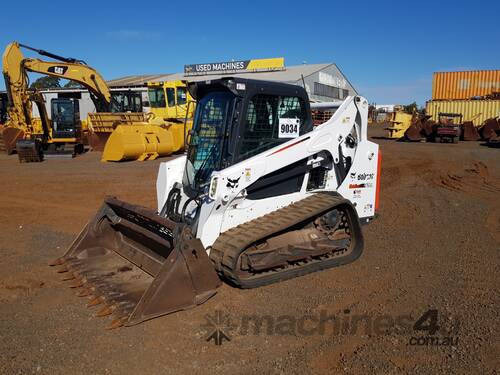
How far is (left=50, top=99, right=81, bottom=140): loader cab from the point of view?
59.5ft

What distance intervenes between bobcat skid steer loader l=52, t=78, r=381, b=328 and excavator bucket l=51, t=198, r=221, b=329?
0.01 metres

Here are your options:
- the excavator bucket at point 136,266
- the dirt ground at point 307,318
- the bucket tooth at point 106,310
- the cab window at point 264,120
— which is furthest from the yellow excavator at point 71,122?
the bucket tooth at point 106,310

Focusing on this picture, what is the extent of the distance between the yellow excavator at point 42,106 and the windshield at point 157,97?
228 cm

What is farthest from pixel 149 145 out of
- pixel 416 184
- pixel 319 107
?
pixel 319 107

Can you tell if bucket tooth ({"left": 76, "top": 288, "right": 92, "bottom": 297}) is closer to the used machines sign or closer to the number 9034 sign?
the number 9034 sign

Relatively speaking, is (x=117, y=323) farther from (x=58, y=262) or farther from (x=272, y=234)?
(x=58, y=262)

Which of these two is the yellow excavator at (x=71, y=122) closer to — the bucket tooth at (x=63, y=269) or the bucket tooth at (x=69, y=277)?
the bucket tooth at (x=63, y=269)

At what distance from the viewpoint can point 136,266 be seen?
477 centimetres

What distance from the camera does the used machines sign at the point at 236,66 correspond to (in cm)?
4319

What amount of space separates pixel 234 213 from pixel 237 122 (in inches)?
37.4

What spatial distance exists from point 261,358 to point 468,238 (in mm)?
4170

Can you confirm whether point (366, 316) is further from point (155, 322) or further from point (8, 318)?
point (8, 318)

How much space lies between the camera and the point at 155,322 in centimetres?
374

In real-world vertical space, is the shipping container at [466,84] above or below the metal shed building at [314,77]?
below
